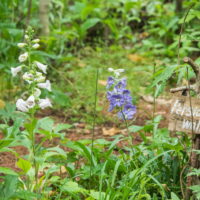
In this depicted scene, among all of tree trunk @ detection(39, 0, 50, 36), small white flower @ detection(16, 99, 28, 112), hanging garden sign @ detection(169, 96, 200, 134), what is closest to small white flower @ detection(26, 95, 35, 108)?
small white flower @ detection(16, 99, 28, 112)

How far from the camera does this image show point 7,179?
241 cm

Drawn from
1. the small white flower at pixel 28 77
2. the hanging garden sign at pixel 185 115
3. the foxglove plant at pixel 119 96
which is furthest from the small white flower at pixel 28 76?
the hanging garden sign at pixel 185 115

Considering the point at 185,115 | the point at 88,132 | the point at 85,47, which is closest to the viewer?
the point at 185,115

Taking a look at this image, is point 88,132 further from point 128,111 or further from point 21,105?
point 21,105

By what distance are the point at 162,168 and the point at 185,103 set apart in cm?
57

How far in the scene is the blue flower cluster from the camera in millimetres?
2627

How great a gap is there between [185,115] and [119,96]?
17.1 inches

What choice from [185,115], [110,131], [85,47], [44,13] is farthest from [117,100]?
[85,47]

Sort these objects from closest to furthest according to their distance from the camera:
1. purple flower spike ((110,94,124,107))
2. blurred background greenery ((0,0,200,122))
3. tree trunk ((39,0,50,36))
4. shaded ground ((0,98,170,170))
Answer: purple flower spike ((110,94,124,107))
shaded ground ((0,98,170,170))
blurred background greenery ((0,0,200,122))
tree trunk ((39,0,50,36))

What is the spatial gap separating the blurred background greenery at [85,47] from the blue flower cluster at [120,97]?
Result: 733mm

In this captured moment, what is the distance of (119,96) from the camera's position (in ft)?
8.63

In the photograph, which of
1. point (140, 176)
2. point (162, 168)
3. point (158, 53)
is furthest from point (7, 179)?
point (158, 53)

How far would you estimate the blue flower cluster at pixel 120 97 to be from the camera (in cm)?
263

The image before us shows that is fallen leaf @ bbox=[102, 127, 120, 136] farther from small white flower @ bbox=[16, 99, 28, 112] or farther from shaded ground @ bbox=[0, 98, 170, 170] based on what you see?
small white flower @ bbox=[16, 99, 28, 112]
